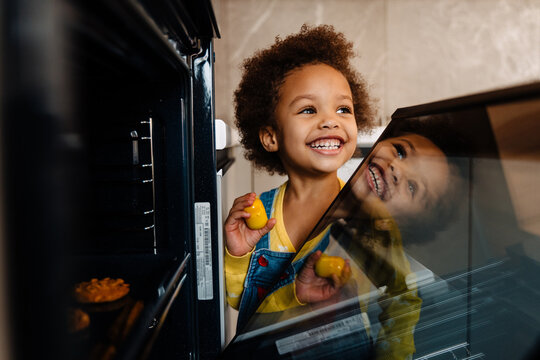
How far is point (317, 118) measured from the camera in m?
0.77

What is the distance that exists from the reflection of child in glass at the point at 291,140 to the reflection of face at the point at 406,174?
20 cm

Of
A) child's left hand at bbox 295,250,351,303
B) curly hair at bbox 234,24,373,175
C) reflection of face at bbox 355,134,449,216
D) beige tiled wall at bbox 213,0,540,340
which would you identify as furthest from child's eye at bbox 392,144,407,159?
beige tiled wall at bbox 213,0,540,340

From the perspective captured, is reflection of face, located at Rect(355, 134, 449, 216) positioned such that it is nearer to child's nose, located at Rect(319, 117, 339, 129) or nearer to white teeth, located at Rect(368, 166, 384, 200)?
white teeth, located at Rect(368, 166, 384, 200)

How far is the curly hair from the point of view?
0.82 meters

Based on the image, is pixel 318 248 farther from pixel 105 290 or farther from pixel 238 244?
pixel 105 290

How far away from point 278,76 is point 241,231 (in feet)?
1.23

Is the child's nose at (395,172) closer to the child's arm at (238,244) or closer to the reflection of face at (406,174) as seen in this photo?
the reflection of face at (406,174)

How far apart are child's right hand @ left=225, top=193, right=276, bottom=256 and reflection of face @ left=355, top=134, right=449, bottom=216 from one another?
0.30 meters

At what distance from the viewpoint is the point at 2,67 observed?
0.14 meters

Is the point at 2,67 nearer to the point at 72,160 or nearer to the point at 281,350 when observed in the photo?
the point at 72,160

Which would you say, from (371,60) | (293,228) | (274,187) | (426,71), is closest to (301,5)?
(371,60)

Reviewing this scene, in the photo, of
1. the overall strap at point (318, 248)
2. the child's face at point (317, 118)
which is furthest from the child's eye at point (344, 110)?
the overall strap at point (318, 248)

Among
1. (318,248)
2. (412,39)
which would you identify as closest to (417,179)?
(318,248)

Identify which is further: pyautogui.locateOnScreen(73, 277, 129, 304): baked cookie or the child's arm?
the child's arm
